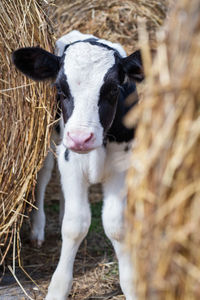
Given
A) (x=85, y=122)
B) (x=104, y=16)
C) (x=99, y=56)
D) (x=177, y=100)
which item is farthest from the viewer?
(x=104, y=16)

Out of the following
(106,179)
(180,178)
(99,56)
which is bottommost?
(106,179)

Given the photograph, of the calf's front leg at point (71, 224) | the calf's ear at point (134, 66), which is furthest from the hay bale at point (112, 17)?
the calf's front leg at point (71, 224)

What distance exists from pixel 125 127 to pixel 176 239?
187 centimetres

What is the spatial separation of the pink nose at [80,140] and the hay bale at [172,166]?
107 cm

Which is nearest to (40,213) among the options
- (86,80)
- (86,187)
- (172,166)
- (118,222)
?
(86,187)

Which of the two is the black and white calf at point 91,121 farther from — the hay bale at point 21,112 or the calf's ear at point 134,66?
the hay bale at point 21,112

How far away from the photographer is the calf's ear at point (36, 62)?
11.7ft

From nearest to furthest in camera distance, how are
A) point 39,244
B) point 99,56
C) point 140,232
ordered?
point 140,232, point 99,56, point 39,244

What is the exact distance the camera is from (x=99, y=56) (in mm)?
3564

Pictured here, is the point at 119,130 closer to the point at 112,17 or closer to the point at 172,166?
the point at 172,166

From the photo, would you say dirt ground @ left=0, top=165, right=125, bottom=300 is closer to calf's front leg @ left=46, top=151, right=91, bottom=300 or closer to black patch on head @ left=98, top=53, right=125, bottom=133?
calf's front leg @ left=46, top=151, right=91, bottom=300

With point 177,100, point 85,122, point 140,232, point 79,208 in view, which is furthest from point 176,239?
point 79,208

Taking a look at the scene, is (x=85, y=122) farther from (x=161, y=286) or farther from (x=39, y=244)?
(x=39, y=244)

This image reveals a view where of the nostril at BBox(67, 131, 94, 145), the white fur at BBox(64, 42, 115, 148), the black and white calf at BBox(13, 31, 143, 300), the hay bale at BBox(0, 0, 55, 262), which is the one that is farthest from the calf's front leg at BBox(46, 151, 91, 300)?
the nostril at BBox(67, 131, 94, 145)
